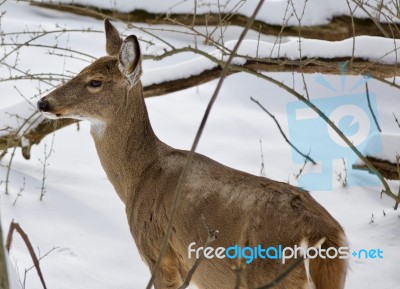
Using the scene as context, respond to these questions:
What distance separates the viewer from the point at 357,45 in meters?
6.65

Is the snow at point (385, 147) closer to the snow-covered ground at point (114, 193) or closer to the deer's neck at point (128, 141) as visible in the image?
the snow-covered ground at point (114, 193)

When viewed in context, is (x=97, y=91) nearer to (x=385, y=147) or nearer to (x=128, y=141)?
(x=128, y=141)

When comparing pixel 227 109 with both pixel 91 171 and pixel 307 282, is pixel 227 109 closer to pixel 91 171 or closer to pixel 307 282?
pixel 91 171

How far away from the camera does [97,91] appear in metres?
4.51

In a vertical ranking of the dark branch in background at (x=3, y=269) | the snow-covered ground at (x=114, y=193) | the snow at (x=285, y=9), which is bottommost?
the dark branch in background at (x=3, y=269)

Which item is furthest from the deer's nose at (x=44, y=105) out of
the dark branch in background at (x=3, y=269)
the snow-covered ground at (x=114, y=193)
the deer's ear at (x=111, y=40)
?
the dark branch in background at (x=3, y=269)

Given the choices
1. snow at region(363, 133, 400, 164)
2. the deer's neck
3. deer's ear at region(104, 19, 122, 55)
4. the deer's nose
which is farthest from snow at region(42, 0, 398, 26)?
the deer's nose

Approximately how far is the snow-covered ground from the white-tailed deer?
102 centimetres

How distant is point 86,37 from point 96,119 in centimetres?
661

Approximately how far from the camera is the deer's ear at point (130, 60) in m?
4.30

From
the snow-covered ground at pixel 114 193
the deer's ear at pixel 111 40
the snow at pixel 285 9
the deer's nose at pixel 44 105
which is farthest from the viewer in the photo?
the snow at pixel 285 9

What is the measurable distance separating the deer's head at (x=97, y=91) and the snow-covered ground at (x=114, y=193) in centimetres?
109

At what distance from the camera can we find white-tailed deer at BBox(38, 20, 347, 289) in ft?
10.7

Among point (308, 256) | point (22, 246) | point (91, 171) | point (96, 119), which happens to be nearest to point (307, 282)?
point (308, 256)
